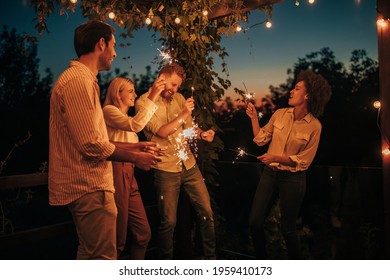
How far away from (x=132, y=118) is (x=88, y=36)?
0.72m

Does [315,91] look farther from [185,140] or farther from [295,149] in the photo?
[185,140]

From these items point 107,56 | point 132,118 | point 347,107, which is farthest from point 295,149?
point 347,107

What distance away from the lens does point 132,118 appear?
9.50 ft

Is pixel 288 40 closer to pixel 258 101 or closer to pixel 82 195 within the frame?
pixel 258 101

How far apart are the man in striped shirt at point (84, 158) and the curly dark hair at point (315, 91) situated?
5.11 ft

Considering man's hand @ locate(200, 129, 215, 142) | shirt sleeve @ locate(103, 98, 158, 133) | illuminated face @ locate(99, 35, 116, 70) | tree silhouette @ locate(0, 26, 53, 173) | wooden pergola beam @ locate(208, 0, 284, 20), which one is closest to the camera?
illuminated face @ locate(99, 35, 116, 70)

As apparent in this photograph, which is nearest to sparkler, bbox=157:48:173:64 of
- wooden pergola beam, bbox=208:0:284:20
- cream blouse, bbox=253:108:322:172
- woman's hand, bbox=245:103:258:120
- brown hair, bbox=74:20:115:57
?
wooden pergola beam, bbox=208:0:284:20

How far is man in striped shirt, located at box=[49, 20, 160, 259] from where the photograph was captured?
2164 millimetres

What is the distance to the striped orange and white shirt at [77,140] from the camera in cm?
216

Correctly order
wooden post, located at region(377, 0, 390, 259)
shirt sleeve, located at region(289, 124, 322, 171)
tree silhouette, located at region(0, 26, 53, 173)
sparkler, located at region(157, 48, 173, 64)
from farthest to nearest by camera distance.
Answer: tree silhouette, located at region(0, 26, 53, 173), sparkler, located at region(157, 48, 173, 64), shirt sleeve, located at region(289, 124, 322, 171), wooden post, located at region(377, 0, 390, 259)

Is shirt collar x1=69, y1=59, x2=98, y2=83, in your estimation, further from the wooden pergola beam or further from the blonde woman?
the wooden pergola beam

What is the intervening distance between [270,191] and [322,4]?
2334 mm

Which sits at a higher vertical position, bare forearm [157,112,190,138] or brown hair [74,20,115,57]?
brown hair [74,20,115,57]

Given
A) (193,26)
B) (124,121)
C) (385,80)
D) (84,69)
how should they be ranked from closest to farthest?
(84,69), (385,80), (124,121), (193,26)
